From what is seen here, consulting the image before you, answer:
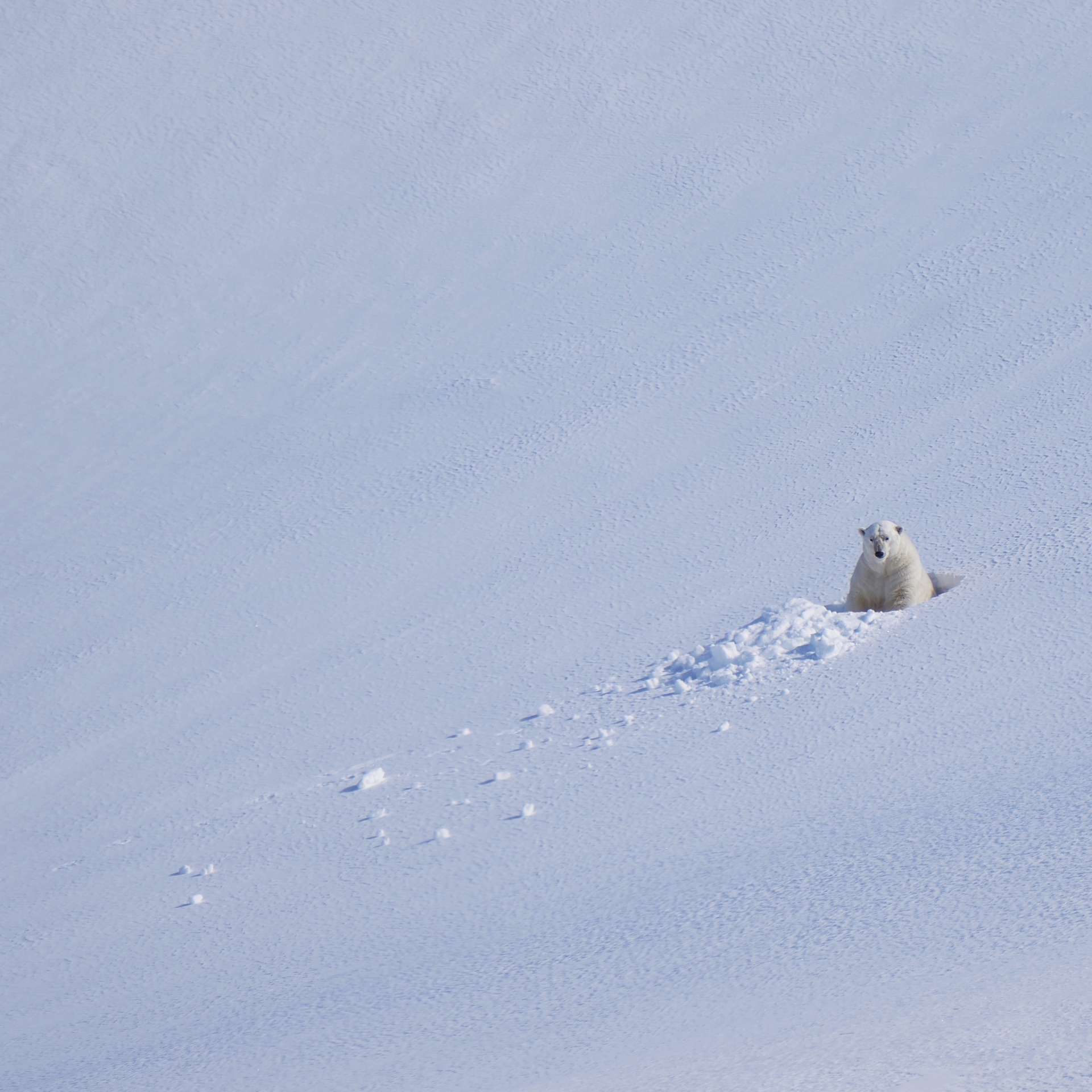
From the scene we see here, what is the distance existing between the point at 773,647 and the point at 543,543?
350 centimetres

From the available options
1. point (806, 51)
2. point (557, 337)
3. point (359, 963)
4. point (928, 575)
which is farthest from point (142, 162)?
point (359, 963)

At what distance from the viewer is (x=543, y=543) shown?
10.2 m

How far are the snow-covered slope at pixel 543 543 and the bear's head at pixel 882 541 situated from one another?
35 cm

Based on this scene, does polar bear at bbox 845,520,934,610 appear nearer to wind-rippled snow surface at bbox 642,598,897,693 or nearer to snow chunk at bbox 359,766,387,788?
wind-rippled snow surface at bbox 642,598,897,693

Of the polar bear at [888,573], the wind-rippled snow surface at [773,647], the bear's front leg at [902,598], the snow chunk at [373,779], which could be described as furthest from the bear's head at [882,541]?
the snow chunk at [373,779]

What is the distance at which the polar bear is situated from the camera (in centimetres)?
719

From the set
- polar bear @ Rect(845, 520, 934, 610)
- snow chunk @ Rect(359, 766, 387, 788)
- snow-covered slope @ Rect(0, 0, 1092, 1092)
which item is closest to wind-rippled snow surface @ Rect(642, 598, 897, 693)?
snow-covered slope @ Rect(0, 0, 1092, 1092)

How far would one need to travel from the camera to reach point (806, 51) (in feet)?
53.2

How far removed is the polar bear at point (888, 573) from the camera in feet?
23.6

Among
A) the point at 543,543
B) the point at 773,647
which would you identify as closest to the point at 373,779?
the point at 773,647

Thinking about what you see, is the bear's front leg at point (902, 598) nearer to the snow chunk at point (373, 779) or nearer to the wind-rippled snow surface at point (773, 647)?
the wind-rippled snow surface at point (773, 647)

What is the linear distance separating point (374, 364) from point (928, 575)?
733 cm

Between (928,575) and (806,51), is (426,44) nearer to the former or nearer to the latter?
(806,51)

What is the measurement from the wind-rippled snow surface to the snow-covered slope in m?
0.05
